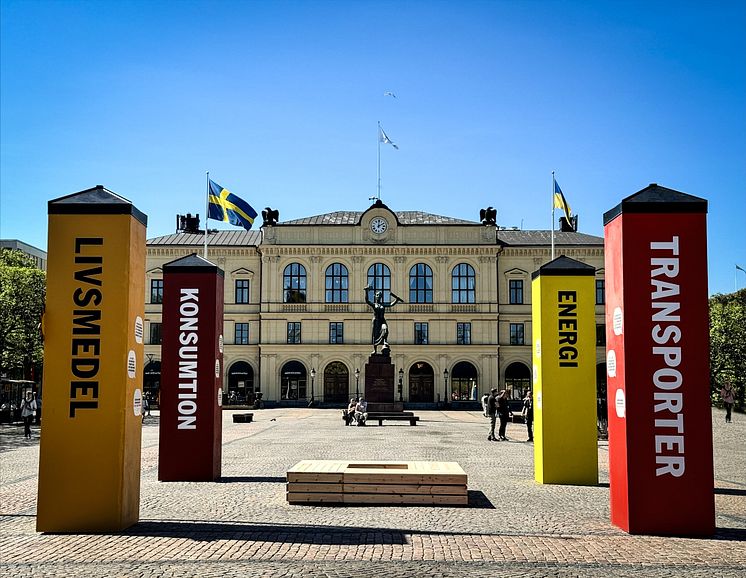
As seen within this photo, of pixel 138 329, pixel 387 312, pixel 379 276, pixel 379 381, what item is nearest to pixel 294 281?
pixel 379 276

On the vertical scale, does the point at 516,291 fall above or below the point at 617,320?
above

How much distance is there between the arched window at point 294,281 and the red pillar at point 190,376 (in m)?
50.7

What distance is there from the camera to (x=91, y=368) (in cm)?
1143

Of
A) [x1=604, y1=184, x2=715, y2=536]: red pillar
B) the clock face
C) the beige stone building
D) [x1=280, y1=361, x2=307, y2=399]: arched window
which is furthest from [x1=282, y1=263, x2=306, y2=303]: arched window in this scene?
[x1=604, y1=184, x2=715, y2=536]: red pillar

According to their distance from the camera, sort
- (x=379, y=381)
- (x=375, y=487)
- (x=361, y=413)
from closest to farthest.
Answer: (x=375, y=487), (x=361, y=413), (x=379, y=381)

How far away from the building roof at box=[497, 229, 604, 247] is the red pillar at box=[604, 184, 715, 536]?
56.8 meters

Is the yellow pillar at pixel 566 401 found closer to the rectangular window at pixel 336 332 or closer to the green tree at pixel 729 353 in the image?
the green tree at pixel 729 353

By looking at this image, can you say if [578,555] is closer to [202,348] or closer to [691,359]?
[691,359]

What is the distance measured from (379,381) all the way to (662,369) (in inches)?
1200

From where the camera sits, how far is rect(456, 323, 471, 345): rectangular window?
2613 inches

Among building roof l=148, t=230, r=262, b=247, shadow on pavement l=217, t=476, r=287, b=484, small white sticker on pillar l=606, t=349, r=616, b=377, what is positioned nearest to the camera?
small white sticker on pillar l=606, t=349, r=616, b=377

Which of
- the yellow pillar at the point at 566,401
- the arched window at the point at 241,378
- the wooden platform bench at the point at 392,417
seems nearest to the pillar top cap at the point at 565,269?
the yellow pillar at the point at 566,401

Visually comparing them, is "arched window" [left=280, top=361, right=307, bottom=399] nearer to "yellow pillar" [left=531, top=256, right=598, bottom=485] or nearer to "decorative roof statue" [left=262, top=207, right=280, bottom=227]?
"decorative roof statue" [left=262, top=207, right=280, bottom=227]

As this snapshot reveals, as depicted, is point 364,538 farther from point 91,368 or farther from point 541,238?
point 541,238
